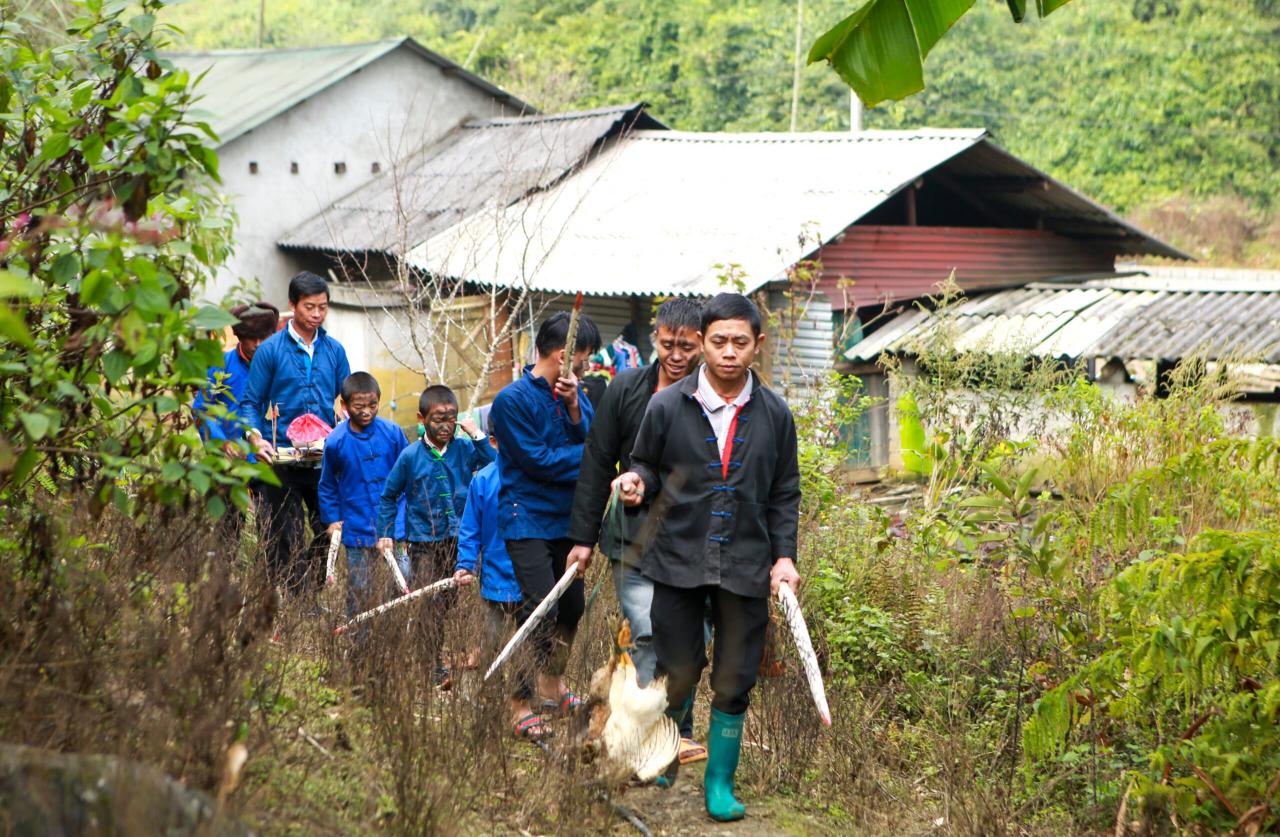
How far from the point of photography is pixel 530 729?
195 inches

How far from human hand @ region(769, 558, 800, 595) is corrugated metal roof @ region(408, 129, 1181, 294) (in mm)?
8102

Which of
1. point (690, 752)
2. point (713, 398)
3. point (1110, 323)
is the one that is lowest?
point (690, 752)

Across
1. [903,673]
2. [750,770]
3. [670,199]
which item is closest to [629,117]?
[670,199]

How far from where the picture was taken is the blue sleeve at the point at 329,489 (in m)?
6.43

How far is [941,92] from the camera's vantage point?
32.2 metres

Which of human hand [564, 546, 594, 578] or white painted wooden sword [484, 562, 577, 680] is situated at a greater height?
human hand [564, 546, 594, 578]

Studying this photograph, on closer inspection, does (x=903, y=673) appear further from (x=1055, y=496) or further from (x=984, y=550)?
(x=1055, y=496)

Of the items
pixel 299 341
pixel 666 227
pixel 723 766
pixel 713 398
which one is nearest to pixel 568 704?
pixel 723 766

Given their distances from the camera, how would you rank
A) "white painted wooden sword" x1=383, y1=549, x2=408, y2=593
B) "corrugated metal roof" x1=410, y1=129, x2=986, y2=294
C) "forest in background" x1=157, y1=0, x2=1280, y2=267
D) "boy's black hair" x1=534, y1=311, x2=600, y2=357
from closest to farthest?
"boy's black hair" x1=534, y1=311, x2=600, y2=357
"white painted wooden sword" x1=383, y1=549, x2=408, y2=593
"corrugated metal roof" x1=410, y1=129, x2=986, y2=294
"forest in background" x1=157, y1=0, x2=1280, y2=267

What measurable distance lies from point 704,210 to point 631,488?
38.1ft

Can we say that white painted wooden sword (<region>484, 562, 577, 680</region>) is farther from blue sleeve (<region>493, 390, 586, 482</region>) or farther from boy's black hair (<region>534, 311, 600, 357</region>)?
boy's black hair (<region>534, 311, 600, 357</region>)

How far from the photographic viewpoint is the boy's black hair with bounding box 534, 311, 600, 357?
212 inches

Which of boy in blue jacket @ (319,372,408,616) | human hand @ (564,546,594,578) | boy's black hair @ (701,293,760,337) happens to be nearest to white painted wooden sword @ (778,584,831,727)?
human hand @ (564,546,594,578)

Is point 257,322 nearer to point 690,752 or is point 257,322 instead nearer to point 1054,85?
point 690,752
